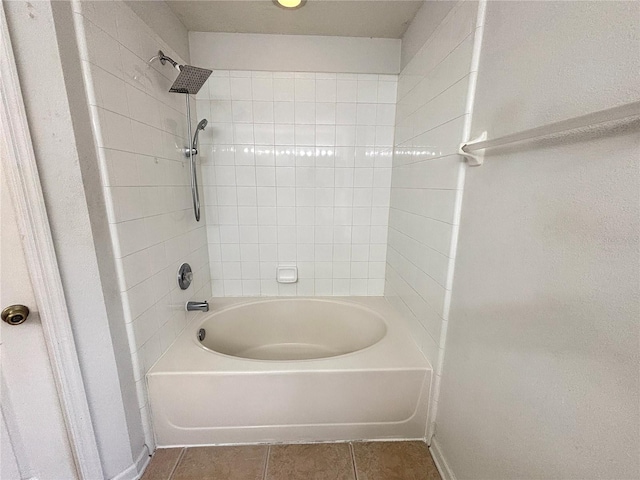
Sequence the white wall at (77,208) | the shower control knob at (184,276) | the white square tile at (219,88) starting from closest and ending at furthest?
1. the white wall at (77,208)
2. the shower control knob at (184,276)
3. the white square tile at (219,88)

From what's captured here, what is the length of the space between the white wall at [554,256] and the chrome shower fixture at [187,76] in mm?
1158

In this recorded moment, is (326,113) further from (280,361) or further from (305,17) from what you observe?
(280,361)

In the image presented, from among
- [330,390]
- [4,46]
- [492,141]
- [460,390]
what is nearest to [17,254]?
[4,46]

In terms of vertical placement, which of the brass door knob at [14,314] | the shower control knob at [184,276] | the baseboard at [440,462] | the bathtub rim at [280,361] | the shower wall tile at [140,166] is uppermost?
the shower wall tile at [140,166]

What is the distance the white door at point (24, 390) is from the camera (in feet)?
2.71

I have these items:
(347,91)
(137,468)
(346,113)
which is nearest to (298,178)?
(346,113)

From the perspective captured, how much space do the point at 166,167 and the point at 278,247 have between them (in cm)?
89

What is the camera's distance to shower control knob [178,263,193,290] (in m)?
1.48

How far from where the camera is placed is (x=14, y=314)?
2.73 ft

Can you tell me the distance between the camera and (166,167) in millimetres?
1341

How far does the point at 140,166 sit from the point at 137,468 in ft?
4.31

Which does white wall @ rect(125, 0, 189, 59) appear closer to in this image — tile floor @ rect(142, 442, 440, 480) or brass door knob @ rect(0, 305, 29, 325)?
brass door knob @ rect(0, 305, 29, 325)

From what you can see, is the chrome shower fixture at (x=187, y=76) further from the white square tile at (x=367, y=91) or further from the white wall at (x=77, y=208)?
the white square tile at (x=367, y=91)

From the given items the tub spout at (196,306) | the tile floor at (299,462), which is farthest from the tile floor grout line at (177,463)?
the tub spout at (196,306)
